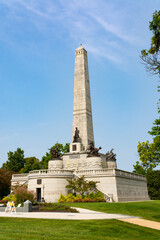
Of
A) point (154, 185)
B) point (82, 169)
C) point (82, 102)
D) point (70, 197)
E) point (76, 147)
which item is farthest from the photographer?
point (154, 185)

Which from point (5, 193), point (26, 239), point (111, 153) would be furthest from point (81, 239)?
point (5, 193)

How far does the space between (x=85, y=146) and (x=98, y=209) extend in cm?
2619

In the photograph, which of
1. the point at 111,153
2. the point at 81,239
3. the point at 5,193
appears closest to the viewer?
the point at 81,239

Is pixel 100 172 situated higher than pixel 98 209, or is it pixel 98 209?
pixel 100 172

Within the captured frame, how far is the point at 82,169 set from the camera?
45.3 m

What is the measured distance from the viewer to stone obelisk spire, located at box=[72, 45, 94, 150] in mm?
52997

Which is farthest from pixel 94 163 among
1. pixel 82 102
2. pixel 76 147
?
pixel 82 102

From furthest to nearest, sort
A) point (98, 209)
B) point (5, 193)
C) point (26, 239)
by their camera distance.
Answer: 1. point (5, 193)
2. point (98, 209)
3. point (26, 239)

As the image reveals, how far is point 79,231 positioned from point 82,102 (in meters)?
43.0

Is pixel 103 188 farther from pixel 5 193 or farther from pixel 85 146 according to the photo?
pixel 5 193

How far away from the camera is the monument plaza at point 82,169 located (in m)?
38.4

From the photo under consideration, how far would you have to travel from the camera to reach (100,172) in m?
39.3

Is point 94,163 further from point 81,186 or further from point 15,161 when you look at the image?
point 15,161

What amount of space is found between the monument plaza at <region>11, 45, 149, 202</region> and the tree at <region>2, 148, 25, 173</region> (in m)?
23.0
